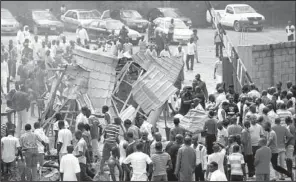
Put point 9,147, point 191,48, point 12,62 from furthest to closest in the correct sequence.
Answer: point 191,48, point 12,62, point 9,147

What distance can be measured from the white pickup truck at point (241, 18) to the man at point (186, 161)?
26.2 meters

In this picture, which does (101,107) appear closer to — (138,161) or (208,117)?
(208,117)

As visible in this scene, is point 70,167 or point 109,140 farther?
point 109,140

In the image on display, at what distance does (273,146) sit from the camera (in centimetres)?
1877

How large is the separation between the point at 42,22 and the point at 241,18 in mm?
10119

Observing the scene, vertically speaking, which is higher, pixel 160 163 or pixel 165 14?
pixel 160 163

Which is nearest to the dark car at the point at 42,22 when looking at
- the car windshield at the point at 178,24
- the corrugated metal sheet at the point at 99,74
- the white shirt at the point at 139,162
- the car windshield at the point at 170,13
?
the car windshield at the point at 170,13

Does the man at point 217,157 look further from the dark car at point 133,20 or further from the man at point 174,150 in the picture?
the dark car at point 133,20

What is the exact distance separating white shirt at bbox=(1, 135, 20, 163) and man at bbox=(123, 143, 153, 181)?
3.23m

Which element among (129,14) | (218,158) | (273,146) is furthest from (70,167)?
(129,14)

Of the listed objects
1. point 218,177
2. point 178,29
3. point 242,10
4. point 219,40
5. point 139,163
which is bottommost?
point 178,29

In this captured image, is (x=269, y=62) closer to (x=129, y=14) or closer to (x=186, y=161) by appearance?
(x=186, y=161)

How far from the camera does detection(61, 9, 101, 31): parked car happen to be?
43191 millimetres

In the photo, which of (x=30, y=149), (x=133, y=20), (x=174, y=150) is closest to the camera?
(x=174, y=150)
